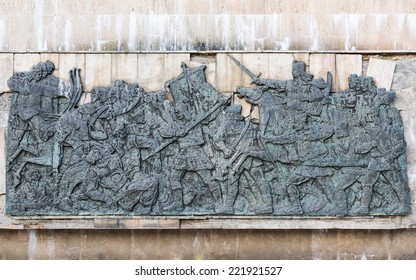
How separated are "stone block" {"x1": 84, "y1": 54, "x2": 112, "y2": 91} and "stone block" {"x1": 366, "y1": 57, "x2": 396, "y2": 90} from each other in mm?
3207

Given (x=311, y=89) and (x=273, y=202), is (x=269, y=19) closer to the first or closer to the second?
(x=311, y=89)

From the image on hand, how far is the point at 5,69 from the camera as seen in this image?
1452 centimetres

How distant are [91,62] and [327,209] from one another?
3.40 metres

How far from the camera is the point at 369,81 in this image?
47.2 ft

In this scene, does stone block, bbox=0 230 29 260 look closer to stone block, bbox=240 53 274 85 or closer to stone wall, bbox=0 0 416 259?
stone wall, bbox=0 0 416 259

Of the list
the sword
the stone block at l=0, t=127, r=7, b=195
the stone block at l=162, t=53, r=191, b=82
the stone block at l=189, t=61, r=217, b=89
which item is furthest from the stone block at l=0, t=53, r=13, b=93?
the sword

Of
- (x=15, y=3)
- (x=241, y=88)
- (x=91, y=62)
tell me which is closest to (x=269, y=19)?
(x=241, y=88)

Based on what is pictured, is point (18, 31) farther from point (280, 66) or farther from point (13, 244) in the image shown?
point (280, 66)

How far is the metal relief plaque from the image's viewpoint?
14273 mm

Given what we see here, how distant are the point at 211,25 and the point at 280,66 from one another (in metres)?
0.99

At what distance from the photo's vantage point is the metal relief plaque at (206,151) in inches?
562

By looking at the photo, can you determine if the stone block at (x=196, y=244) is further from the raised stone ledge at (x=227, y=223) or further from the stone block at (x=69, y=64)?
the stone block at (x=69, y=64)

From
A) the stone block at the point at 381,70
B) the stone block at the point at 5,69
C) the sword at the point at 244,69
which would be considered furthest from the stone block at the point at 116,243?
the stone block at the point at 381,70

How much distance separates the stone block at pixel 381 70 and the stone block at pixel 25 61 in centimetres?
411
